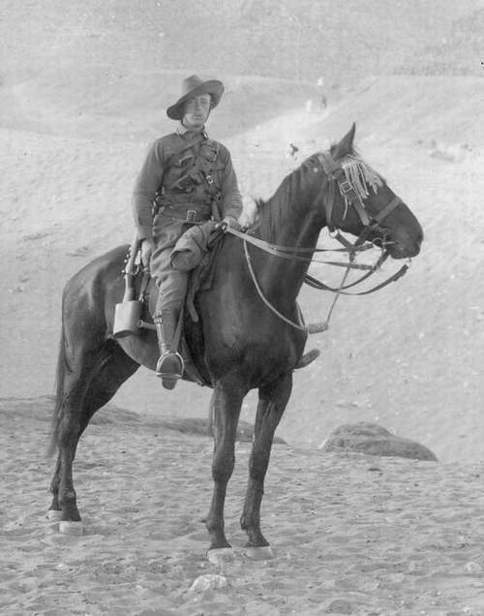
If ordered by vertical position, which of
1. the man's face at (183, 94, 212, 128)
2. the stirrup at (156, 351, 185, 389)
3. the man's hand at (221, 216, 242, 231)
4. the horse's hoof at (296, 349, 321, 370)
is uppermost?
the man's face at (183, 94, 212, 128)

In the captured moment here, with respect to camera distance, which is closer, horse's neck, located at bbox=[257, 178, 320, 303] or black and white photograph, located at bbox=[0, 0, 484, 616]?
black and white photograph, located at bbox=[0, 0, 484, 616]

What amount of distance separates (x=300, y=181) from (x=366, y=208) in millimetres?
470

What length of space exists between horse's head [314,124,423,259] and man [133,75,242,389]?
82cm

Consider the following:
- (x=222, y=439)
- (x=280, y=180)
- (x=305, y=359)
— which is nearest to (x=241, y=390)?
(x=222, y=439)

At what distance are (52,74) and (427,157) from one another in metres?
26.2

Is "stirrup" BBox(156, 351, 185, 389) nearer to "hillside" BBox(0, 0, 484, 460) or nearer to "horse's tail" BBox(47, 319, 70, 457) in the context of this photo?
"horse's tail" BBox(47, 319, 70, 457)

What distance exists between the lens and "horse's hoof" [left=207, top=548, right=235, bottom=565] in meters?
7.16

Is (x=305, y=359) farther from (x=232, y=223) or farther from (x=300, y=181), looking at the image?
(x=300, y=181)

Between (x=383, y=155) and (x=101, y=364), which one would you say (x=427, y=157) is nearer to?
(x=383, y=155)

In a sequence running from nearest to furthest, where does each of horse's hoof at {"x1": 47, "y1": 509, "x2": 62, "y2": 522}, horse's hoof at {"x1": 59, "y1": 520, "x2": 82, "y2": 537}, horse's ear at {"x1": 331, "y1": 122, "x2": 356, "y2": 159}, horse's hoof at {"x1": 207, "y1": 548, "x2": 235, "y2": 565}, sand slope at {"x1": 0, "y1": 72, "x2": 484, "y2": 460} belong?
horse's ear at {"x1": 331, "y1": 122, "x2": 356, "y2": 159}
horse's hoof at {"x1": 207, "y1": 548, "x2": 235, "y2": 565}
horse's hoof at {"x1": 59, "y1": 520, "x2": 82, "y2": 537}
horse's hoof at {"x1": 47, "y1": 509, "x2": 62, "y2": 522}
sand slope at {"x1": 0, "y1": 72, "x2": 484, "y2": 460}

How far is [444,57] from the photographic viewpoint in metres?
52.8

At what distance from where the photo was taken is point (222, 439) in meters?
7.26

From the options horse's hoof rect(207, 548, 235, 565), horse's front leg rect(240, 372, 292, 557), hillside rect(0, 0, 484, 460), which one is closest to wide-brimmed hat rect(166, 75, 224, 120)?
horse's front leg rect(240, 372, 292, 557)

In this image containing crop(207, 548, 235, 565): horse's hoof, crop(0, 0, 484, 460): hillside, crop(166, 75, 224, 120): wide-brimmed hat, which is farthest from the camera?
crop(0, 0, 484, 460): hillside
